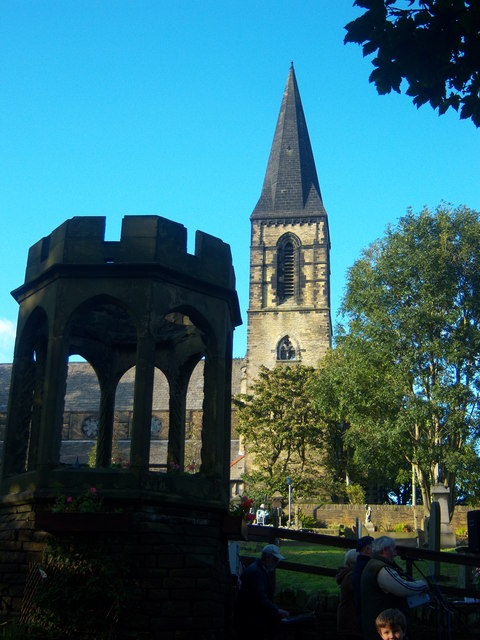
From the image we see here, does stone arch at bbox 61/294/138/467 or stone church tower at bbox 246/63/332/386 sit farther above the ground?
stone church tower at bbox 246/63/332/386

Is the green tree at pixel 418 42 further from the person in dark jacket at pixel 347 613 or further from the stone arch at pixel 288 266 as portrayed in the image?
the stone arch at pixel 288 266

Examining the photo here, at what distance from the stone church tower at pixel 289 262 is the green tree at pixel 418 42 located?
46.6 metres

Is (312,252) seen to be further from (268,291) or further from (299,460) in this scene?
(299,460)

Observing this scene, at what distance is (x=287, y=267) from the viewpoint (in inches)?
2336

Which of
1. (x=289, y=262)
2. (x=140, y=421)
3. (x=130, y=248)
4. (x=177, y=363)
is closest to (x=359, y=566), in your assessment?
(x=140, y=421)

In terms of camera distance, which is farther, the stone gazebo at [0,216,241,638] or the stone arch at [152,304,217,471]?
the stone arch at [152,304,217,471]

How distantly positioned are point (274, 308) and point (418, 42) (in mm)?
50185

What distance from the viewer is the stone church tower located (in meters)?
55.3

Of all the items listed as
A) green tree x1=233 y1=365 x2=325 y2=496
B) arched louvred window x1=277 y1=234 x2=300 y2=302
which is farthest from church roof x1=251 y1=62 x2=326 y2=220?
green tree x1=233 y1=365 x2=325 y2=496

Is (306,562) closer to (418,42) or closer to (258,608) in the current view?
(258,608)

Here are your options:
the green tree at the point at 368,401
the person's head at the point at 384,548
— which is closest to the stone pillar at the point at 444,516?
the green tree at the point at 368,401

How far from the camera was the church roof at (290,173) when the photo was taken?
61.2 metres

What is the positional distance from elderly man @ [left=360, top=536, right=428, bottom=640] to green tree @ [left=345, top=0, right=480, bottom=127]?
12.8 feet

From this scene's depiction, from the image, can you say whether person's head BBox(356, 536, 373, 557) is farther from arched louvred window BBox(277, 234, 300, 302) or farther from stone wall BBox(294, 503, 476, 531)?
arched louvred window BBox(277, 234, 300, 302)
